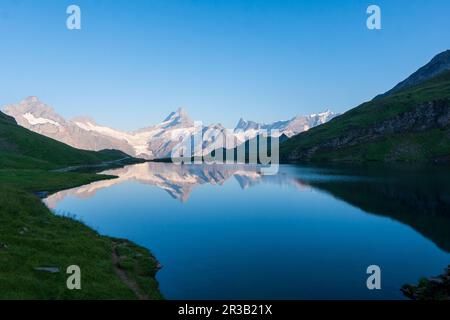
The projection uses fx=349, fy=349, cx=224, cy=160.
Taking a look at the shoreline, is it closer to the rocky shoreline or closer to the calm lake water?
the calm lake water

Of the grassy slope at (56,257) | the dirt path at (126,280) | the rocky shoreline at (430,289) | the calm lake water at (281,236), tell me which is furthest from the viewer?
the calm lake water at (281,236)

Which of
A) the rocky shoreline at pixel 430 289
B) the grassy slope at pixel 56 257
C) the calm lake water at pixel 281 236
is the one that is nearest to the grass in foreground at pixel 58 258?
the grassy slope at pixel 56 257

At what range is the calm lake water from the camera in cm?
3531

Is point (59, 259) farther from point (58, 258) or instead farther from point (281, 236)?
point (281, 236)

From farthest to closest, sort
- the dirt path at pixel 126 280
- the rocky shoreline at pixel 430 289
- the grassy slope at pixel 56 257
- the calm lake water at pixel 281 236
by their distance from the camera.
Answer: the calm lake water at pixel 281 236 → the rocky shoreline at pixel 430 289 → the dirt path at pixel 126 280 → the grassy slope at pixel 56 257

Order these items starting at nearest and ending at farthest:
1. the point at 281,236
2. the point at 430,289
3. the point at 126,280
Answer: the point at 430,289, the point at 126,280, the point at 281,236

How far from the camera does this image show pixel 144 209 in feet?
259

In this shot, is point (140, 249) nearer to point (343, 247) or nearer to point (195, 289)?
point (195, 289)

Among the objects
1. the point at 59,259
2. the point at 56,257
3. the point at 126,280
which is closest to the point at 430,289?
the point at 126,280

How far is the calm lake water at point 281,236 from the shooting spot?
35.3 metres

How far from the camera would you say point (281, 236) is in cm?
5425

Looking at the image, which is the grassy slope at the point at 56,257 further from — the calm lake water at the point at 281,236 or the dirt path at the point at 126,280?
the calm lake water at the point at 281,236

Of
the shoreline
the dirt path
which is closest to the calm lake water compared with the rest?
the dirt path
